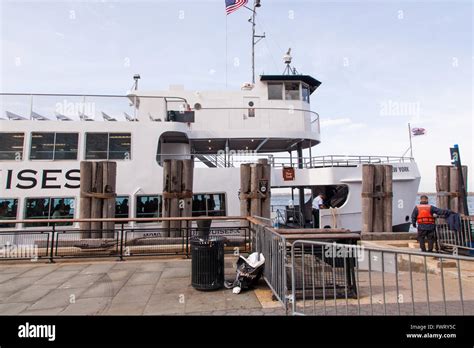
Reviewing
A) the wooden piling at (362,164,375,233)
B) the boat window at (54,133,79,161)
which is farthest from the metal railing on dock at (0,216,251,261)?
the wooden piling at (362,164,375,233)

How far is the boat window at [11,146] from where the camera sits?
11711 millimetres

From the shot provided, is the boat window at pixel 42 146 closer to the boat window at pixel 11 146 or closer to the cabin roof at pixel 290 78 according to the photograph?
the boat window at pixel 11 146

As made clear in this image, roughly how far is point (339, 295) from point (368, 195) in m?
6.57

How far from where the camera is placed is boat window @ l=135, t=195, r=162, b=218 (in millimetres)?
11930

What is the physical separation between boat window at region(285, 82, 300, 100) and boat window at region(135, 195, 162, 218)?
8.82 m

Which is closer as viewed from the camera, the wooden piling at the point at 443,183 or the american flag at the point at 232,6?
the wooden piling at the point at 443,183

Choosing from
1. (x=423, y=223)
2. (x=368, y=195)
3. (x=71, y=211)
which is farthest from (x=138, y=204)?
(x=423, y=223)

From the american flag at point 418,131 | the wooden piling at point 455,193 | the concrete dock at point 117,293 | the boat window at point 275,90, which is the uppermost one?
the boat window at point 275,90

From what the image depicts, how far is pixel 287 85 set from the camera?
52.3ft

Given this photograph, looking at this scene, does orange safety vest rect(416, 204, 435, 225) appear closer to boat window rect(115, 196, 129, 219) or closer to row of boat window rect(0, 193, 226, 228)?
row of boat window rect(0, 193, 226, 228)

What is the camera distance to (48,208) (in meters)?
11.4

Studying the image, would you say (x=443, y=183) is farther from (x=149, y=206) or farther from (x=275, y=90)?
(x=149, y=206)

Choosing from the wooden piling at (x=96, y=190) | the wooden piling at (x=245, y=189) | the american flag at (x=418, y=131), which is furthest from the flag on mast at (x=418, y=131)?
the wooden piling at (x=96, y=190)

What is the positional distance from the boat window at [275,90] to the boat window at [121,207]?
8.99 meters
